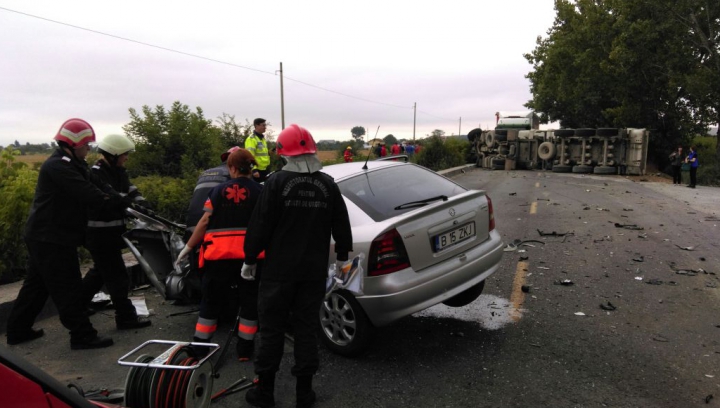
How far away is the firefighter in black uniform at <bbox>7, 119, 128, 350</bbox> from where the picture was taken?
4.06 metres

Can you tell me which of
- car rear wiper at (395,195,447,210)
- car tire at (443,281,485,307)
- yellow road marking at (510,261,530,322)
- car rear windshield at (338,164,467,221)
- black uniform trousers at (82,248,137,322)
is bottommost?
yellow road marking at (510,261,530,322)

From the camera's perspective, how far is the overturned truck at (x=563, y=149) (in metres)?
21.8

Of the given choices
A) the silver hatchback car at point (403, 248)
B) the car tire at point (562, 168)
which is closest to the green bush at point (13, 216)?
the silver hatchback car at point (403, 248)

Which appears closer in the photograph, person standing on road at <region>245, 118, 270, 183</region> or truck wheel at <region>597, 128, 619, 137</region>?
person standing on road at <region>245, 118, 270, 183</region>

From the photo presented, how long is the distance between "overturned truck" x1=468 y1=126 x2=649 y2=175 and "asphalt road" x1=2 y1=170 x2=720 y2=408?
53.0 ft

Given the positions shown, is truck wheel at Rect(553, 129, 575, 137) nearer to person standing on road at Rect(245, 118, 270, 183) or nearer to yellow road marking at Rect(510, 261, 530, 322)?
person standing on road at Rect(245, 118, 270, 183)

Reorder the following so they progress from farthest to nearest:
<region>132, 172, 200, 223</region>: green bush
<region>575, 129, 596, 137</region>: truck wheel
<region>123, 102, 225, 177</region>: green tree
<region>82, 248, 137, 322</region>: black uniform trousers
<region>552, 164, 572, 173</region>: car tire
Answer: <region>552, 164, 572, 173</region>: car tire < <region>575, 129, 596, 137</region>: truck wheel < <region>123, 102, 225, 177</region>: green tree < <region>132, 172, 200, 223</region>: green bush < <region>82, 248, 137, 322</region>: black uniform trousers

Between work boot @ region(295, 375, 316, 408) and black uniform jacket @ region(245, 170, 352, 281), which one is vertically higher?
black uniform jacket @ region(245, 170, 352, 281)

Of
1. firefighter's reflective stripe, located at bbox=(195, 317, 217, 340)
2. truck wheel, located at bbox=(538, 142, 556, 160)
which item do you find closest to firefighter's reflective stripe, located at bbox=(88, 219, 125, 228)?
firefighter's reflective stripe, located at bbox=(195, 317, 217, 340)

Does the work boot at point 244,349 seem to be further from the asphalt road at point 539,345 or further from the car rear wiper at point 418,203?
the car rear wiper at point 418,203

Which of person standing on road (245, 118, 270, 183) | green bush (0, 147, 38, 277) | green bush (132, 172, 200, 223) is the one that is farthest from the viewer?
person standing on road (245, 118, 270, 183)

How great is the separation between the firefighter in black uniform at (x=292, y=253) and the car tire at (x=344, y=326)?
594 mm

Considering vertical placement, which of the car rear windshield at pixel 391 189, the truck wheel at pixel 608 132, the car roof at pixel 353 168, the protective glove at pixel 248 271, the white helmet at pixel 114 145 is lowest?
the protective glove at pixel 248 271

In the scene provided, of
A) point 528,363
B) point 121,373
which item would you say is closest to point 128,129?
point 121,373
